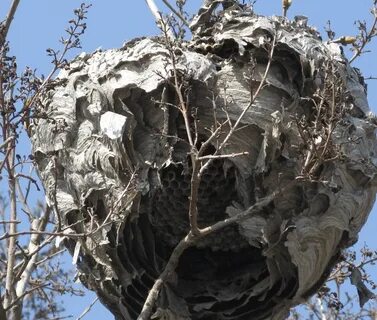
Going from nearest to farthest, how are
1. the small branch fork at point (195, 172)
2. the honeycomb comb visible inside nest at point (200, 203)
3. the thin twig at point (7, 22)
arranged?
the small branch fork at point (195, 172) → the thin twig at point (7, 22) → the honeycomb comb visible inside nest at point (200, 203)

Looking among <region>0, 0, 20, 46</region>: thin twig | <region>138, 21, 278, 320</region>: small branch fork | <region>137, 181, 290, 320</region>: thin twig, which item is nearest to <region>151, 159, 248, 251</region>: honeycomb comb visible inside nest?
<region>138, 21, 278, 320</region>: small branch fork

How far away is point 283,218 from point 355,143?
1.73ft

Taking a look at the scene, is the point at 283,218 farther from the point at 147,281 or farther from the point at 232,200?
the point at 147,281

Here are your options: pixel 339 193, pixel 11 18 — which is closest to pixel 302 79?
pixel 339 193

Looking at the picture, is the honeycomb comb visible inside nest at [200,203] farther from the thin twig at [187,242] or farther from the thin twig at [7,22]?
the thin twig at [7,22]

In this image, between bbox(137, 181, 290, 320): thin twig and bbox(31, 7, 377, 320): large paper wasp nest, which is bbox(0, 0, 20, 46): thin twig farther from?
bbox(137, 181, 290, 320): thin twig

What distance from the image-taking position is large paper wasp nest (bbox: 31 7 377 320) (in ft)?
19.6

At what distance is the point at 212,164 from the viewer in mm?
6188

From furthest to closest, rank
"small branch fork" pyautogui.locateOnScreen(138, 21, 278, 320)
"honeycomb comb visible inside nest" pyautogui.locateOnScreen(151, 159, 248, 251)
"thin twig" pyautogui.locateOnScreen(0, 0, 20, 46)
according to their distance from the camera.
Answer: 1. "honeycomb comb visible inside nest" pyautogui.locateOnScreen(151, 159, 248, 251)
2. "thin twig" pyautogui.locateOnScreen(0, 0, 20, 46)
3. "small branch fork" pyautogui.locateOnScreen(138, 21, 278, 320)

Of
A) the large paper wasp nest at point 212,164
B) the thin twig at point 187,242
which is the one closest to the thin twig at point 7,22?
the large paper wasp nest at point 212,164

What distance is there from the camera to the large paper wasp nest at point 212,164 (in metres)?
5.98

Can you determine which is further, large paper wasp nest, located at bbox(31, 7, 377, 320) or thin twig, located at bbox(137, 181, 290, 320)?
large paper wasp nest, located at bbox(31, 7, 377, 320)

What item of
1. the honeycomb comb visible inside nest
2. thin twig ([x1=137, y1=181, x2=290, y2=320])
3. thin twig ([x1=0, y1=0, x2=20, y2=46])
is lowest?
thin twig ([x1=137, y1=181, x2=290, y2=320])

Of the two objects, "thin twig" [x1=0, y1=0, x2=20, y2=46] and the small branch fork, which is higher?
"thin twig" [x1=0, y1=0, x2=20, y2=46]
